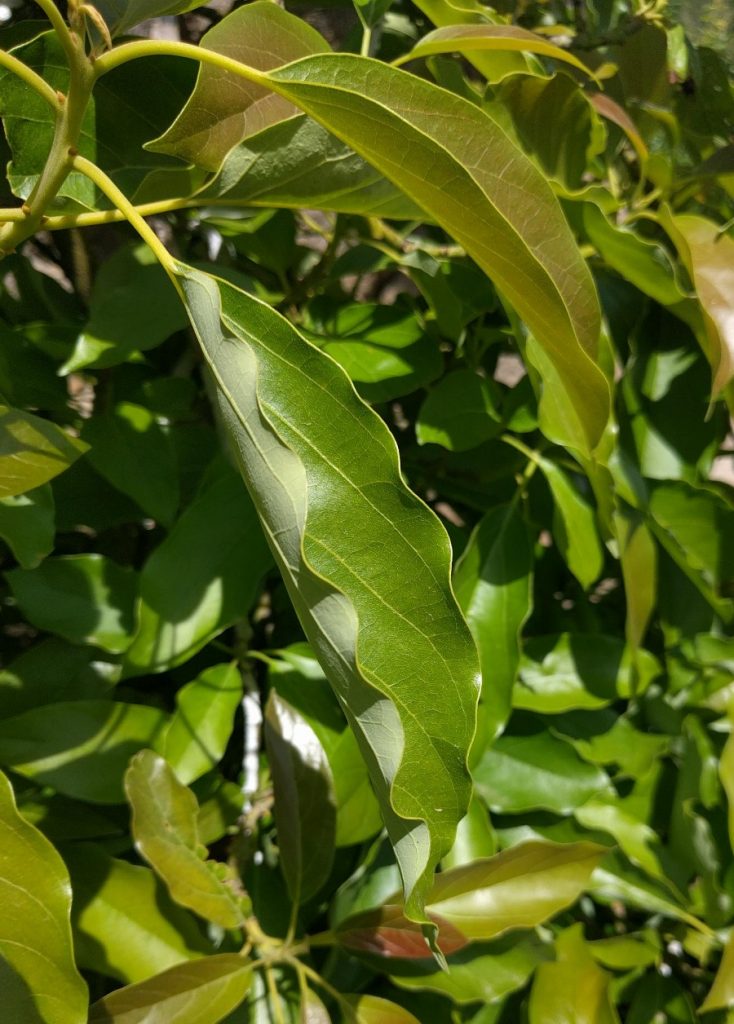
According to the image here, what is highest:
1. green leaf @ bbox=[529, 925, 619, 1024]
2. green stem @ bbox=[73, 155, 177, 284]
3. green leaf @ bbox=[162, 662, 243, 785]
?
green stem @ bbox=[73, 155, 177, 284]

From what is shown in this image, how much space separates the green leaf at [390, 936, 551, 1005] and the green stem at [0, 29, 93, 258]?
1.94 feet

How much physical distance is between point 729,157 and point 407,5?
1.39 feet

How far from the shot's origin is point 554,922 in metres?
0.81

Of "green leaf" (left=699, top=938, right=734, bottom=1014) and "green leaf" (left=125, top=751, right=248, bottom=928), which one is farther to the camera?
"green leaf" (left=699, top=938, right=734, bottom=1014)

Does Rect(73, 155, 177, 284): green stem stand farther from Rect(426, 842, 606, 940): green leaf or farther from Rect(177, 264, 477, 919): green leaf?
Rect(426, 842, 606, 940): green leaf

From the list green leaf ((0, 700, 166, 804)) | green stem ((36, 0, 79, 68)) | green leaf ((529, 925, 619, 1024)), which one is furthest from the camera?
green leaf ((529, 925, 619, 1024))

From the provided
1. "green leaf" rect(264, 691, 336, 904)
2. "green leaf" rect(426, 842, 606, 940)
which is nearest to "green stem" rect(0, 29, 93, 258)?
"green leaf" rect(264, 691, 336, 904)

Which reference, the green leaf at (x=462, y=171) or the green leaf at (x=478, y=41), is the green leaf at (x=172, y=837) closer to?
the green leaf at (x=462, y=171)

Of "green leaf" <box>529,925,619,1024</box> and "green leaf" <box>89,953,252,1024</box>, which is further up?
"green leaf" <box>89,953,252,1024</box>

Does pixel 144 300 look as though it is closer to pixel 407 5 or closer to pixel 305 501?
pixel 305 501

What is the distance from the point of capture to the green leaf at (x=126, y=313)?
567 mm

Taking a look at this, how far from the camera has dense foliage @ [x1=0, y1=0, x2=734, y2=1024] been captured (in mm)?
394

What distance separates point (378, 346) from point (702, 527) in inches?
13.7

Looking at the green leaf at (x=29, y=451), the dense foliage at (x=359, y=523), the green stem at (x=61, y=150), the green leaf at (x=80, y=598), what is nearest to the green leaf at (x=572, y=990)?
the dense foliage at (x=359, y=523)
